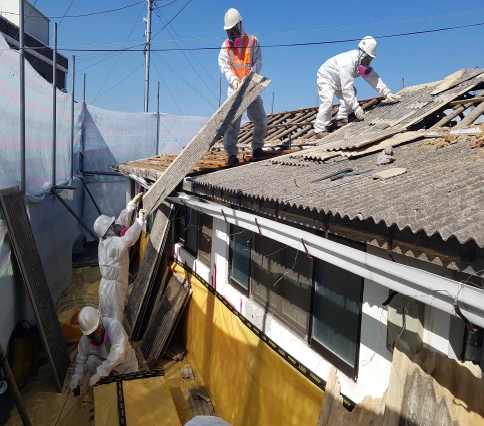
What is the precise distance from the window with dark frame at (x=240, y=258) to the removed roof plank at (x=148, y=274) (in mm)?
2181

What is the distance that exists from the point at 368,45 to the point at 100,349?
21.4ft

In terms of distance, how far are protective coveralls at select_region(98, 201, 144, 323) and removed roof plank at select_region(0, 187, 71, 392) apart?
87 centimetres

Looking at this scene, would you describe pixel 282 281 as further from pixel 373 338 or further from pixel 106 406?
pixel 106 406

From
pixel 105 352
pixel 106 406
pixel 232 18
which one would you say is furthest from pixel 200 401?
pixel 232 18

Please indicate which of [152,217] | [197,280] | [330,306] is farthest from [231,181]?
[152,217]

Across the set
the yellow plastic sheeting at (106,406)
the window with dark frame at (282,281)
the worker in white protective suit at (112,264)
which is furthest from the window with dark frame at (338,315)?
the worker in white protective suit at (112,264)

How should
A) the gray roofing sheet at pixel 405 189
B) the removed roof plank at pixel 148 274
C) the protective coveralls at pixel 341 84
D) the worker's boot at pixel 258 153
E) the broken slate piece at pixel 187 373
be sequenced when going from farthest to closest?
the protective coveralls at pixel 341 84, the removed roof plank at pixel 148 274, the worker's boot at pixel 258 153, the broken slate piece at pixel 187 373, the gray roofing sheet at pixel 405 189

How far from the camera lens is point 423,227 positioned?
187cm

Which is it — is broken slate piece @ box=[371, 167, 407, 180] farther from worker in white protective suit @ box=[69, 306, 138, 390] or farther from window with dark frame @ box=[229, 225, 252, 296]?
worker in white protective suit @ box=[69, 306, 138, 390]

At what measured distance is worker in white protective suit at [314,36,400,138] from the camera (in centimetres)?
691

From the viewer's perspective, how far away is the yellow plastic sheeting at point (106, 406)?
399 centimetres

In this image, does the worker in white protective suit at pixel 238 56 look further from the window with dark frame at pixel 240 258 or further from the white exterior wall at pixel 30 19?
the white exterior wall at pixel 30 19

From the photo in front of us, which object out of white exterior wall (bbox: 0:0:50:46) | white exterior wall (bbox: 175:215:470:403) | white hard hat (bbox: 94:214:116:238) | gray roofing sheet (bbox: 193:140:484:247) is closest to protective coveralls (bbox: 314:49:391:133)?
gray roofing sheet (bbox: 193:140:484:247)

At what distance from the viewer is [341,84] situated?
7113mm
